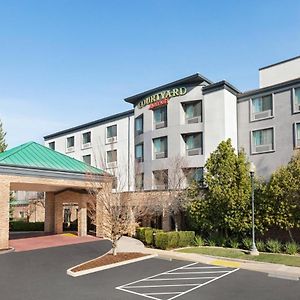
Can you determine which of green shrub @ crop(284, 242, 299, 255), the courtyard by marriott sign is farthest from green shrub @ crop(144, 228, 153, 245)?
the courtyard by marriott sign

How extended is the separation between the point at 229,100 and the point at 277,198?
1240 cm

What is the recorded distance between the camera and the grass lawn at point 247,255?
18.2 metres

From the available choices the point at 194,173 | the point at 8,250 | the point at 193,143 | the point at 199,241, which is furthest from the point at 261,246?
the point at 8,250

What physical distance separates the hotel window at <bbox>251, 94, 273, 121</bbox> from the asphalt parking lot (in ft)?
57.4

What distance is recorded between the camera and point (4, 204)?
21656 mm

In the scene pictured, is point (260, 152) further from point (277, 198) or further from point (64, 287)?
point (64, 287)

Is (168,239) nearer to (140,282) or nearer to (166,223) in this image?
(166,223)

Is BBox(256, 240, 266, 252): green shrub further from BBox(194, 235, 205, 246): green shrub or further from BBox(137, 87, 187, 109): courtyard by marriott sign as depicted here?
BBox(137, 87, 187, 109): courtyard by marriott sign

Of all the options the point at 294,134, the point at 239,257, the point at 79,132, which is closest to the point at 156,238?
the point at 239,257

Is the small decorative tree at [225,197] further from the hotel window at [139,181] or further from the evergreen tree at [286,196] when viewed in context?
the hotel window at [139,181]

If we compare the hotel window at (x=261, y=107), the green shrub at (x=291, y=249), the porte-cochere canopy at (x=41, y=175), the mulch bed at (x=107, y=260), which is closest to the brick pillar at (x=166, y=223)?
the porte-cochere canopy at (x=41, y=175)

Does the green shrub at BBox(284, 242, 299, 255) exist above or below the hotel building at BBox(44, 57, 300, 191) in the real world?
below

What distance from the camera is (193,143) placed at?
110ft

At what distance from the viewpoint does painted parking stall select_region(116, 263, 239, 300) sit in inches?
497
